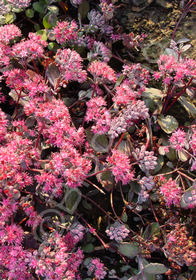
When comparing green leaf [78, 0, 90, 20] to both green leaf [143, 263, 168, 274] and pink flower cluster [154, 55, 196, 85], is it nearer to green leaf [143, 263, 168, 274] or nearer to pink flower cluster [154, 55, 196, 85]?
pink flower cluster [154, 55, 196, 85]

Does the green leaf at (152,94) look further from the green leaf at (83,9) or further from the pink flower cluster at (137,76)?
the green leaf at (83,9)

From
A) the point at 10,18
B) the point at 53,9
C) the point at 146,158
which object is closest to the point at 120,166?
the point at 146,158

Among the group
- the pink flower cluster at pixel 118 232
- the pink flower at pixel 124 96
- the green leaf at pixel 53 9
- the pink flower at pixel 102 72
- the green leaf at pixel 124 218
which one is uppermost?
the green leaf at pixel 53 9

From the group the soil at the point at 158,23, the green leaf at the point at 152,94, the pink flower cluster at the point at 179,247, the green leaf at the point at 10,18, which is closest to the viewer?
the pink flower cluster at the point at 179,247

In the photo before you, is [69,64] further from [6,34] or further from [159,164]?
[159,164]

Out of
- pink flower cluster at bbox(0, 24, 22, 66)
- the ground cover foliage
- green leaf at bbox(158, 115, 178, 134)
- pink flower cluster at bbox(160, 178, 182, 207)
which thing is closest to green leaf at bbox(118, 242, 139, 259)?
the ground cover foliage

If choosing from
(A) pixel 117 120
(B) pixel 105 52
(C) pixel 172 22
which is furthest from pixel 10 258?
(C) pixel 172 22

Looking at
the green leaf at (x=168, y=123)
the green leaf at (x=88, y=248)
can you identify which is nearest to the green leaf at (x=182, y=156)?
the green leaf at (x=168, y=123)
